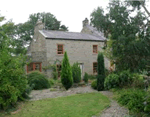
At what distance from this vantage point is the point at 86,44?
74.3 ft

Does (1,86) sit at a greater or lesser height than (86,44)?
lesser

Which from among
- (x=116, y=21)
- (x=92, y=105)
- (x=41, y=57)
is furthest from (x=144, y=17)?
(x=41, y=57)

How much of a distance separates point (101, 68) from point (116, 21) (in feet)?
12.2

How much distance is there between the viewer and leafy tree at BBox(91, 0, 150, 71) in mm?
11695

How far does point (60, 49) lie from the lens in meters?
21.1

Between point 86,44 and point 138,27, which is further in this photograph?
point 86,44

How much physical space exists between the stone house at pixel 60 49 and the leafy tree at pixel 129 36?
6529mm

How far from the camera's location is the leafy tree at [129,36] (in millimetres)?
11695

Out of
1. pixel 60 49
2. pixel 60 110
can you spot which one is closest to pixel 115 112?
pixel 60 110

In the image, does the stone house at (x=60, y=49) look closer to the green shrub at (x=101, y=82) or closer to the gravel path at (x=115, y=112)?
the green shrub at (x=101, y=82)

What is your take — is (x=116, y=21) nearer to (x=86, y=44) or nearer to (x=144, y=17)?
(x=144, y=17)

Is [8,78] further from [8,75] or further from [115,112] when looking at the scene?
[115,112]

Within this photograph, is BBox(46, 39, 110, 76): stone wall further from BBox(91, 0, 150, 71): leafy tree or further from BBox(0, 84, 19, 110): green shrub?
BBox(0, 84, 19, 110): green shrub

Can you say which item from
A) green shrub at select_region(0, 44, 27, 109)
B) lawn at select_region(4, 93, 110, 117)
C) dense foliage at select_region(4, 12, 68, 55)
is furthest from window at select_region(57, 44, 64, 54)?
dense foliage at select_region(4, 12, 68, 55)
